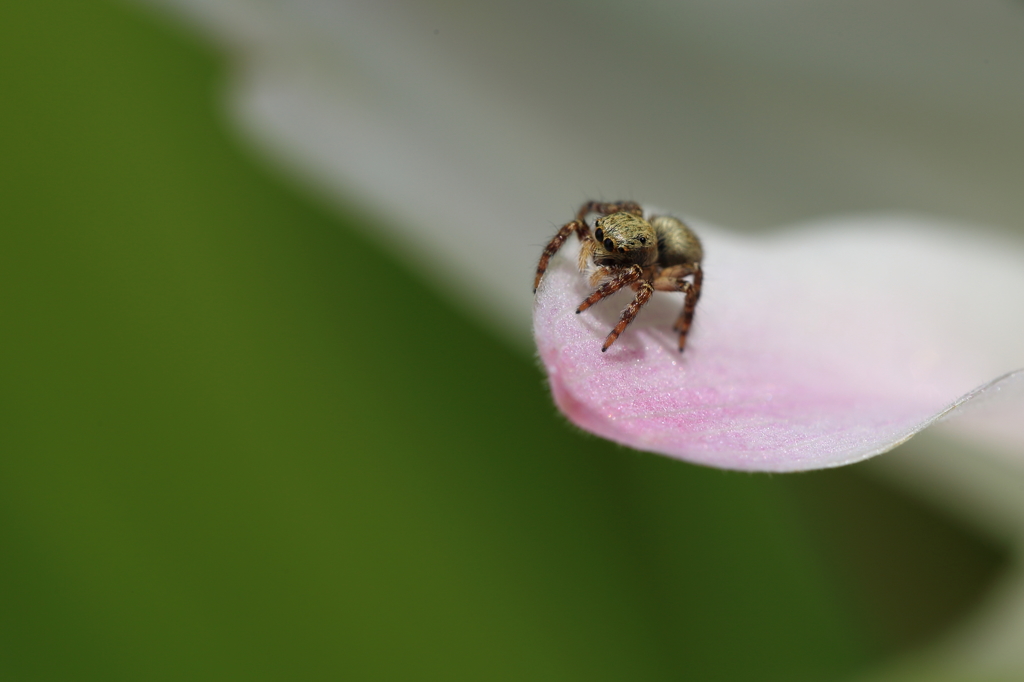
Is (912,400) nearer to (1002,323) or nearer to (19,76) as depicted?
(1002,323)

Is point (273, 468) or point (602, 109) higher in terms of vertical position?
point (602, 109)

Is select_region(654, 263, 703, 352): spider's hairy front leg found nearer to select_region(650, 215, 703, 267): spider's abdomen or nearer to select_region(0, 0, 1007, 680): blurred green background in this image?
select_region(650, 215, 703, 267): spider's abdomen

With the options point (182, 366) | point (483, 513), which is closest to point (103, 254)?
point (182, 366)

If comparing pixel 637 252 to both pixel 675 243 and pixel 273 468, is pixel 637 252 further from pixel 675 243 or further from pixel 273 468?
pixel 273 468

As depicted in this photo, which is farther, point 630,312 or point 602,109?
point 602,109

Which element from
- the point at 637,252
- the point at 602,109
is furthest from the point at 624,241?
the point at 602,109

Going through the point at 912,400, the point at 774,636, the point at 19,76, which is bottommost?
the point at 774,636

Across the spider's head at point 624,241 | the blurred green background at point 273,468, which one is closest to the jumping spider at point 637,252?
the spider's head at point 624,241
